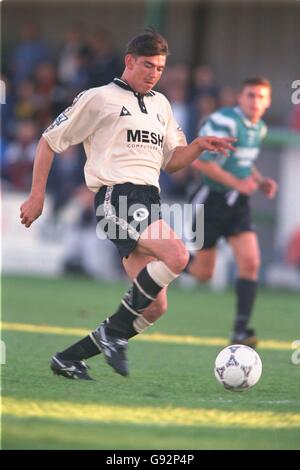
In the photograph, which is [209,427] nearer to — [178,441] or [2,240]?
[178,441]

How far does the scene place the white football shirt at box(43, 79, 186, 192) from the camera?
6098mm

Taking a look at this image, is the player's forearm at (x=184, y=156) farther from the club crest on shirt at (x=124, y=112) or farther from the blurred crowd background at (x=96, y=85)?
the blurred crowd background at (x=96, y=85)

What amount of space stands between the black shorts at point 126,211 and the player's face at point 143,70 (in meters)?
0.59

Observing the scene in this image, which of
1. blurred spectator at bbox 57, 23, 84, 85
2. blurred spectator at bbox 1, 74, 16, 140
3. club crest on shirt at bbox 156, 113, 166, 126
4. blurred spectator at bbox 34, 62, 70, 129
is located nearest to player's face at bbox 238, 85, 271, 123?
club crest on shirt at bbox 156, 113, 166, 126

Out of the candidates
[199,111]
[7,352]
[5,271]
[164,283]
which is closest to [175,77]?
[199,111]

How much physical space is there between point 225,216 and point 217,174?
0.42m

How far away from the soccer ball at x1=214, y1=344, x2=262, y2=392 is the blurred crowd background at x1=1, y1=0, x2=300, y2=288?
26.1 ft

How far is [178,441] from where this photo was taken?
456 centimetres

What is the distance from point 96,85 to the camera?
1545cm

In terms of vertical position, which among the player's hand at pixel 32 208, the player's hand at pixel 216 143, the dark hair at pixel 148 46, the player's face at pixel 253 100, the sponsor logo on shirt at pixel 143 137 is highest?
the player's face at pixel 253 100

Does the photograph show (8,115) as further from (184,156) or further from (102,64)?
(184,156)

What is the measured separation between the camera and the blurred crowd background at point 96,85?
14453mm

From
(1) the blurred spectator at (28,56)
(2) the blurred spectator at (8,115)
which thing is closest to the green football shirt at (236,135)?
(2) the blurred spectator at (8,115)

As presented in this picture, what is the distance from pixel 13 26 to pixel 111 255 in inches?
275
